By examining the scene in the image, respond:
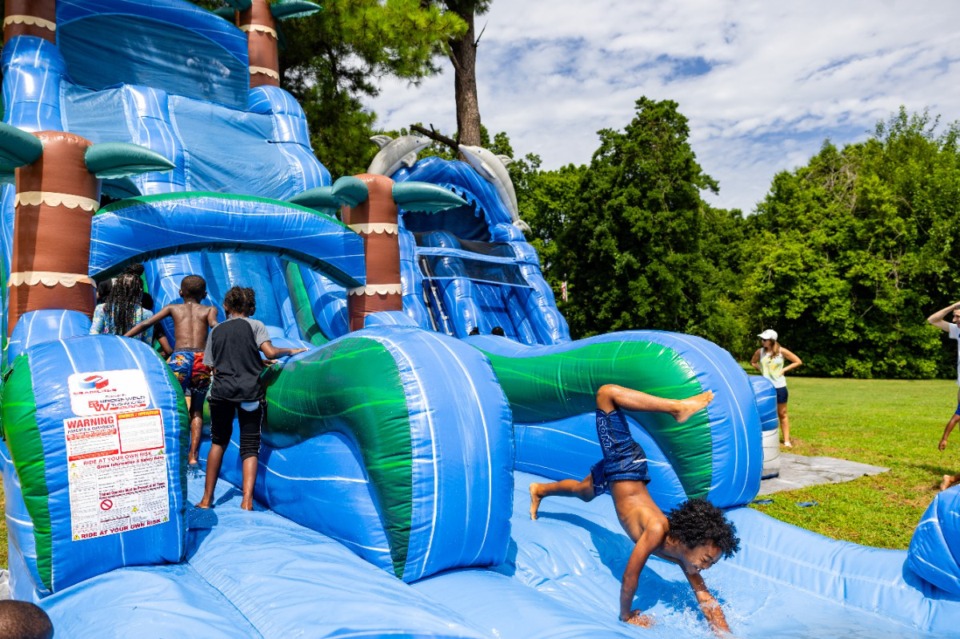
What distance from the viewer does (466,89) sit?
43.7ft

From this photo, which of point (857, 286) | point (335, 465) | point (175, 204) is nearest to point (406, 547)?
point (335, 465)

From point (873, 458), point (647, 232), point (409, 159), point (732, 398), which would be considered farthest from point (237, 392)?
point (647, 232)

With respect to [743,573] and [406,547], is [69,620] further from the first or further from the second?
[743,573]

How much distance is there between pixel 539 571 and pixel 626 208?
1507 cm

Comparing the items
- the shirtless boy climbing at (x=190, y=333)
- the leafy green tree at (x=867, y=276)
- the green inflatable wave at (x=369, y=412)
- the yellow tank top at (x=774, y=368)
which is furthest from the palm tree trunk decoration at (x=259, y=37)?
the leafy green tree at (x=867, y=276)

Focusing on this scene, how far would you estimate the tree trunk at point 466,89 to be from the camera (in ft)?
43.7

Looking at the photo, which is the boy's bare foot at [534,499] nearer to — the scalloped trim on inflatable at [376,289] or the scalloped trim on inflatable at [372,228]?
the scalloped trim on inflatable at [376,289]

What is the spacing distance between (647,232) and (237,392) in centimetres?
1516

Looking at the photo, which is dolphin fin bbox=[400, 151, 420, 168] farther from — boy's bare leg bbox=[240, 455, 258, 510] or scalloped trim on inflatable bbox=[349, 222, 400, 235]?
boy's bare leg bbox=[240, 455, 258, 510]

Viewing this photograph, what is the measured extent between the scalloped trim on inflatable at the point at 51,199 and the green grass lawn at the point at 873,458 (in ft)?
6.13

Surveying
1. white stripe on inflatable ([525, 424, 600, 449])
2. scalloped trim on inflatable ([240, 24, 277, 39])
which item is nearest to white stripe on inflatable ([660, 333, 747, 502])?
white stripe on inflatable ([525, 424, 600, 449])

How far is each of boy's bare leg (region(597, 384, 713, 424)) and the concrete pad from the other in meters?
2.76

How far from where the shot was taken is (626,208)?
17.4 metres

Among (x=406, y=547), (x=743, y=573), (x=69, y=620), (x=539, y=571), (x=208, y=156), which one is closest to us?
(x=69, y=620)
